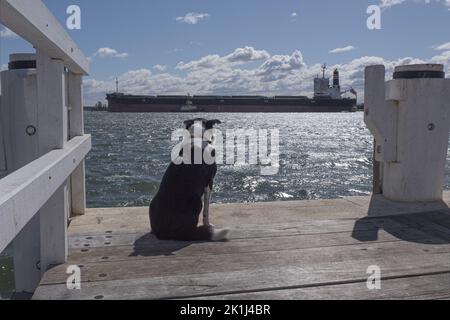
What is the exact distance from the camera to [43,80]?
2.76 meters

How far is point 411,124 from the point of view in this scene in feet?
17.2

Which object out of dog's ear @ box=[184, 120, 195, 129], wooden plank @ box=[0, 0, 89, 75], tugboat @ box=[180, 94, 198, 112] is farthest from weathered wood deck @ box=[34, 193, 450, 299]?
tugboat @ box=[180, 94, 198, 112]

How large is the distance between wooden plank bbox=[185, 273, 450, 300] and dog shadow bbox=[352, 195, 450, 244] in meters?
0.94

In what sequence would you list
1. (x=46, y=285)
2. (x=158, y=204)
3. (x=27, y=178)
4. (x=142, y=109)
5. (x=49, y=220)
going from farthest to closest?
(x=142, y=109)
(x=158, y=204)
(x=49, y=220)
(x=46, y=285)
(x=27, y=178)

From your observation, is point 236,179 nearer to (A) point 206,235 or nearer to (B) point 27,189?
(A) point 206,235

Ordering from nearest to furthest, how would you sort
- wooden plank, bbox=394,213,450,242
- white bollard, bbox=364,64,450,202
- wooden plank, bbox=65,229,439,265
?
wooden plank, bbox=65,229,439,265
wooden plank, bbox=394,213,450,242
white bollard, bbox=364,64,450,202

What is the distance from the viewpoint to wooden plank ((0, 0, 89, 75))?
1.74 m

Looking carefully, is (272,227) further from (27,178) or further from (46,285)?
(27,178)

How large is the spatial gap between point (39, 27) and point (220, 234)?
218 centimetres

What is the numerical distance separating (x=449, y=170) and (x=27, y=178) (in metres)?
20.2

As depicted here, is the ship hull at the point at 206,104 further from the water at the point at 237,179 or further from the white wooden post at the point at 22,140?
the white wooden post at the point at 22,140

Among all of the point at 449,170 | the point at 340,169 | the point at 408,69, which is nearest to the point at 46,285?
the point at 408,69

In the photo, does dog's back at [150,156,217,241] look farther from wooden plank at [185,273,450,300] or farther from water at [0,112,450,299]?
water at [0,112,450,299]

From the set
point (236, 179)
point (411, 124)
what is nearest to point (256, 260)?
point (411, 124)
